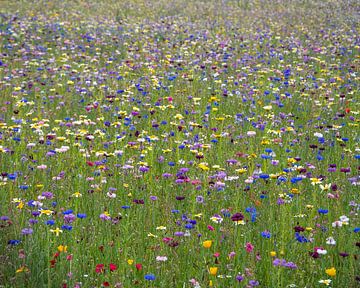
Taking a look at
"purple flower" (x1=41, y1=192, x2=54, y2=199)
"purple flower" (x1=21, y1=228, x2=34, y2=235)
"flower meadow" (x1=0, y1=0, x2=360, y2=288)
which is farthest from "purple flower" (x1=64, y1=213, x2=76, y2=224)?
"purple flower" (x1=41, y1=192, x2=54, y2=199)

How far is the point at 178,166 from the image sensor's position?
5590 millimetres

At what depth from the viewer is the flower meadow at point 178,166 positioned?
3723 mm

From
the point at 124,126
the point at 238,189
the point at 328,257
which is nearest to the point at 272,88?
the point at 124,126

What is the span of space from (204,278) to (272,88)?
5.46 m

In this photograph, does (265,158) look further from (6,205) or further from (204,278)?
(6,205)

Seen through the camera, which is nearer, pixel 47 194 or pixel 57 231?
pixel 57 231

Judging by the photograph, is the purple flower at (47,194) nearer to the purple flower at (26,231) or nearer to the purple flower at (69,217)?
the purple flower at (69,217)

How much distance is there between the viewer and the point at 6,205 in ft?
14.7

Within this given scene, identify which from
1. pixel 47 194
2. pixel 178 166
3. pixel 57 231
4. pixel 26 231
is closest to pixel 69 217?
pixel 57 231

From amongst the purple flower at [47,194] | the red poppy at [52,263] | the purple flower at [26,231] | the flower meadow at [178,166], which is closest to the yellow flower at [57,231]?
the flower meadow at [178,166]

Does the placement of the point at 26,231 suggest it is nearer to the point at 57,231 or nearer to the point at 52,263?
the point at 57,231

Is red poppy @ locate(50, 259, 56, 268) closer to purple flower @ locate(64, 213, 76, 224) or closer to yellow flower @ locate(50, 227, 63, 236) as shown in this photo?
yellow flower @ locate(50, 227, 63, 236)

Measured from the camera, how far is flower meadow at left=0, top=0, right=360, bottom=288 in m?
3.72

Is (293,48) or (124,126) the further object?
(293,48)
